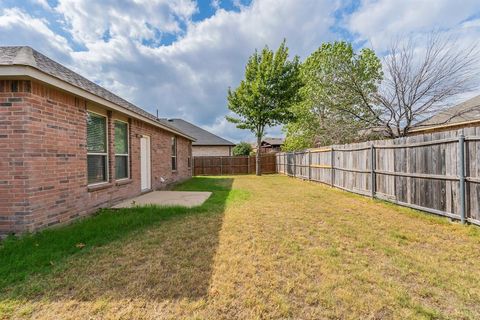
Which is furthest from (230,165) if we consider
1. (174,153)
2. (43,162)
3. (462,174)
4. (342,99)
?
(462,174)

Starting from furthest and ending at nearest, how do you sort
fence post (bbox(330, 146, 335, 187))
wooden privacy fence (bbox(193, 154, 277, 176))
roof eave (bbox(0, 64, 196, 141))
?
wooden privacy fence (bbox(193, 154, 277, 176))
fence post (bbox(330, 146, 335, 187))
roof eave (bbox(0, 64, 196, 141))

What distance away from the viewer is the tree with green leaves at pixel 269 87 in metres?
18.7

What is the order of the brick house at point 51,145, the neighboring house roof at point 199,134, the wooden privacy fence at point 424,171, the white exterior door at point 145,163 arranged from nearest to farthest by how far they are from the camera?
the brick house at point 51,145
the wooden privacy fence at point 424,171
the white exterior door at point 145,163
the neighboring house roof at point 199,134

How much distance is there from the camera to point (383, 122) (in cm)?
1104

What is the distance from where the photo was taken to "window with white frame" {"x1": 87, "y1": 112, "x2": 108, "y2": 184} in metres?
5.65

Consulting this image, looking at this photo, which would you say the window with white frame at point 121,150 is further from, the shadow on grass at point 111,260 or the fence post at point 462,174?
the fence post at point 462,174

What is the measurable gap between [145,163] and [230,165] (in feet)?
42.9

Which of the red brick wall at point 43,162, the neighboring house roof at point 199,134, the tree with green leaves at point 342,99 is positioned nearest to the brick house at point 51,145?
the red brick wall at point 43,162

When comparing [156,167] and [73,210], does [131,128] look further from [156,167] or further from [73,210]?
[73,210]

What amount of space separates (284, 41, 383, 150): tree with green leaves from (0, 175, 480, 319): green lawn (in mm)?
8020

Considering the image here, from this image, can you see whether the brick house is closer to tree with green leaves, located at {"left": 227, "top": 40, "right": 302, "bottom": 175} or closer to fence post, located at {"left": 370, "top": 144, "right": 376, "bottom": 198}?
fence post, located at {"left": 370, "top": 144, "right": 376, "bottom": 198}

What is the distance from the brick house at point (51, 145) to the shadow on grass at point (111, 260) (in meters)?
0.51

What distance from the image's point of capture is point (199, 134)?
84.9 feet

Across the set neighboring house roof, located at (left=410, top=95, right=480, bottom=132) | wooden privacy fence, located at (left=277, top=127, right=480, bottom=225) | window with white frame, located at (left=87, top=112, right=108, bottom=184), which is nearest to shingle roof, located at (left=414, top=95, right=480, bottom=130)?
neighboring house roof, located at (left=410, top=95, right=480, bottom=132)
